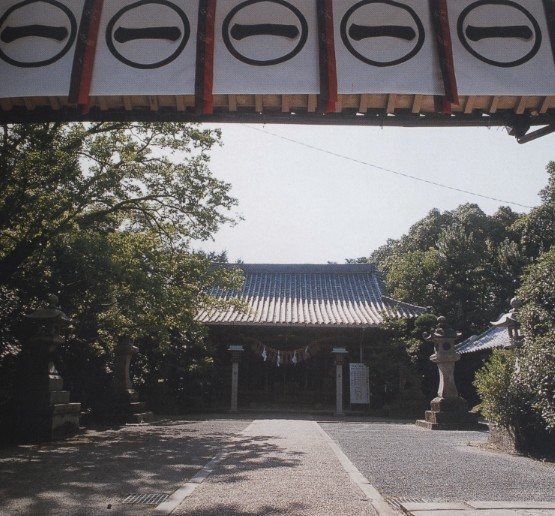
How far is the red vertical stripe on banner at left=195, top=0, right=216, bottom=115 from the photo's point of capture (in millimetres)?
4066

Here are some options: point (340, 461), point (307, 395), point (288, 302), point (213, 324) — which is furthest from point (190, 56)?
point (288, 302)

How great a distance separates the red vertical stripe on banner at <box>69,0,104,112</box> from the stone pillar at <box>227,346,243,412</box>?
15938 mm

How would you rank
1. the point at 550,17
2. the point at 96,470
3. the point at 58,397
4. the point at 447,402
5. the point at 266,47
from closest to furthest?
1. the point at 266,47
2. the point at 550,17
3. the point at 96,470
4. the point at 58,397
5. the point at 447,402

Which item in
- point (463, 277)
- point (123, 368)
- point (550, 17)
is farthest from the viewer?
point (463, 277)

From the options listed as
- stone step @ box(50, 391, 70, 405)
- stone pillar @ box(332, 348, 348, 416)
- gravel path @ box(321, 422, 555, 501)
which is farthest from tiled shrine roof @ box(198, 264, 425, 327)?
gravel path @ box(321, 422, 555, 501)

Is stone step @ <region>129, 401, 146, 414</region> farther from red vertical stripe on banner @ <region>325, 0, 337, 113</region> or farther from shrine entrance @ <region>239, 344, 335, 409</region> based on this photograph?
red vertical stripe on banner @ <region>325, 0, 337, 113</region>

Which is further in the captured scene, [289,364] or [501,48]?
[289,364]

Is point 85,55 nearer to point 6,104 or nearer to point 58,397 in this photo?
point 6,104

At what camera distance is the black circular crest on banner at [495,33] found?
4.24m

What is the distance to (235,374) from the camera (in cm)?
1916

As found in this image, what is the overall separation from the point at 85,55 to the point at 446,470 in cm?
643

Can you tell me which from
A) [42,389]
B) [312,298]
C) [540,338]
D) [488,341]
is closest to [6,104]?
[42,389]

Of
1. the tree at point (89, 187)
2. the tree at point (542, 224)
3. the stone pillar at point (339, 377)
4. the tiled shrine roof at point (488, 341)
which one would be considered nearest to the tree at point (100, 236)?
the tree at point (89, 187)

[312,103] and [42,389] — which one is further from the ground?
[312,103]
